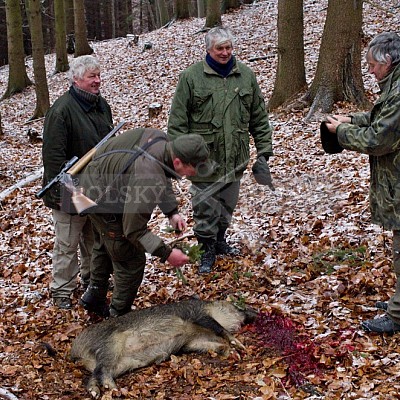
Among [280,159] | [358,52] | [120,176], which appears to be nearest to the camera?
[120,176]

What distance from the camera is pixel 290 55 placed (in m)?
12.2

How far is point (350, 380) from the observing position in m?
4.33

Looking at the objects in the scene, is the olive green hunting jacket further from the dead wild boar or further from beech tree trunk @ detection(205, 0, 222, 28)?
beech tree trunk @ detection(205, 0, 222, 28)

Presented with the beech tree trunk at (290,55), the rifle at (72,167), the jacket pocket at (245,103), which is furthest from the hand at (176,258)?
the beech tree trunk at (290,55)

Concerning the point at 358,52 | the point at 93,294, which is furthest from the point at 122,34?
the point at 93,294

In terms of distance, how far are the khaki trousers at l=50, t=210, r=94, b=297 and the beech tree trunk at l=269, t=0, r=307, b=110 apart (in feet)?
23.3

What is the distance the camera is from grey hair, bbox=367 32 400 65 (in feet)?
14.2

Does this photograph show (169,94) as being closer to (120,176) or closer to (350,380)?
(120,176)

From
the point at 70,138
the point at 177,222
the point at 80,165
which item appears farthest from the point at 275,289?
the point at 70,138

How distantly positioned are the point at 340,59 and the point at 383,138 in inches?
271

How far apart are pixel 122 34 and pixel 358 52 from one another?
35348mm

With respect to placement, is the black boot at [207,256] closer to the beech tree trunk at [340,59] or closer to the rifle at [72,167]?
the rifle at [72,167]

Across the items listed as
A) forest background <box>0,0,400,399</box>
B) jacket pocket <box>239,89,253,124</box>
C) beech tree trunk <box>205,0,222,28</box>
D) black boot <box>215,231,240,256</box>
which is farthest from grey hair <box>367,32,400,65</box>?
beech tree trunk <box>205,0,222,28</box>

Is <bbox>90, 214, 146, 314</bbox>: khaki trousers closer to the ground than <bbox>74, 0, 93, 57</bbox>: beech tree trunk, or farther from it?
closer to the ground
